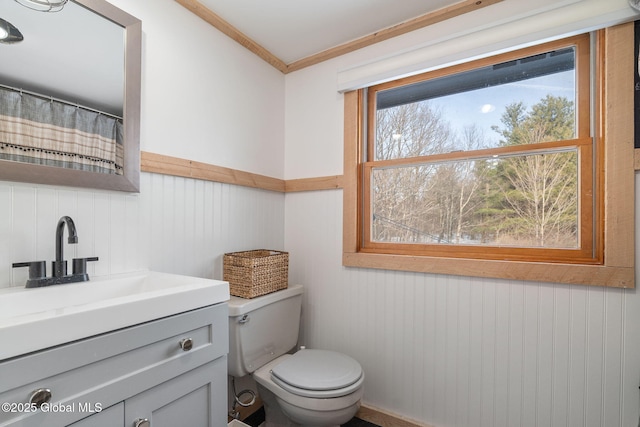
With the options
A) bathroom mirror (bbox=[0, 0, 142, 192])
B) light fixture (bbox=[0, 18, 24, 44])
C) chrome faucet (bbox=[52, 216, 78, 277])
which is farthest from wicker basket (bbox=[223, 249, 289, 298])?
→ light fixture (bbox=[0, 18, 24, 44])

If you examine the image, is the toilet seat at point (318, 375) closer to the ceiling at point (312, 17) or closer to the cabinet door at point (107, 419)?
the cabinet door at point (107, 419)

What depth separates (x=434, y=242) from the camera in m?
1.72

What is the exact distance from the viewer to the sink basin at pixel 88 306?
66 centimetres

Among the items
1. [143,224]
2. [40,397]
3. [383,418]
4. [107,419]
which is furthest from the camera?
[383,418]

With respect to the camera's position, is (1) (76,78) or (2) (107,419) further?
(1) (76,78)

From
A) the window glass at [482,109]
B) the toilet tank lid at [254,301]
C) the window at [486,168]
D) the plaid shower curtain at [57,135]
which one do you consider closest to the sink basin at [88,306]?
the toilet tank lid at [254,301]

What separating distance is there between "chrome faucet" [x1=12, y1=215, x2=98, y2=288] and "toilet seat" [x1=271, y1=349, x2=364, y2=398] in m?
0.91

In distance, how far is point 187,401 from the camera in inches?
39.2

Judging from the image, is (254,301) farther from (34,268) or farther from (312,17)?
(312,17)

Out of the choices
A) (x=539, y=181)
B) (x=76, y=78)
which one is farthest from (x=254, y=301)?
(x=539, y=181)

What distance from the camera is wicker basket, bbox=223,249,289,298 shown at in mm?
1564

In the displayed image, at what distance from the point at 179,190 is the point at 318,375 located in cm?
110

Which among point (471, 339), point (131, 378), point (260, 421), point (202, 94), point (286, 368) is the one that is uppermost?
point (202, 94)

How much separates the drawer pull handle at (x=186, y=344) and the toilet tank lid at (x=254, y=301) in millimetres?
414
